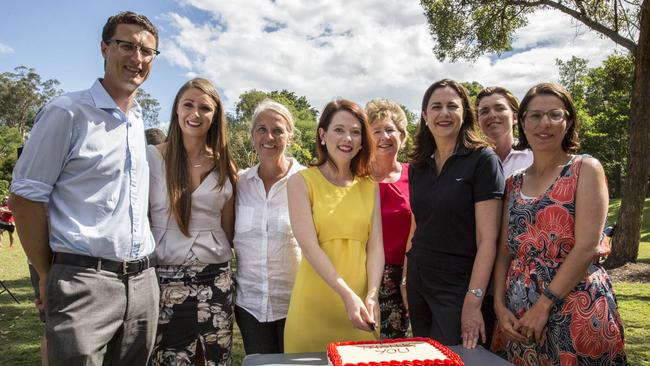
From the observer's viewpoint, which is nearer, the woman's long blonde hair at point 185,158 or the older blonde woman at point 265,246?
the woman's long blonde hair at point 185,158

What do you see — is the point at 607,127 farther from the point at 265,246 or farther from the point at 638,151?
the point at 265,246

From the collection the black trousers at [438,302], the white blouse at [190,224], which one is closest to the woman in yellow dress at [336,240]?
the black trousers at [438,302]

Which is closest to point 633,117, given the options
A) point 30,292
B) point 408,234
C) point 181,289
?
point 408,234

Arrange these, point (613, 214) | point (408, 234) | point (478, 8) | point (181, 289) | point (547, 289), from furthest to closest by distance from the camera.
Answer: point (613, 214), point (478, 8), point (408, 234), point (181, 289), point (547, 289)

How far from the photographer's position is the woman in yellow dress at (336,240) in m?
2.74

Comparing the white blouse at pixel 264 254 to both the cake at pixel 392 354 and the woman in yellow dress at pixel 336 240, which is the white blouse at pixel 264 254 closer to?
the woman in yellow dress at pixel 336 240

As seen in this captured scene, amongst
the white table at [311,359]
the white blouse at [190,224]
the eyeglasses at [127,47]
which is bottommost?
the white table at [311,359]

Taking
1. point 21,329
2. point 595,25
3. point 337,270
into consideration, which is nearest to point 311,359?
point 337,270

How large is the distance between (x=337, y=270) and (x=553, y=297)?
1.17 metres

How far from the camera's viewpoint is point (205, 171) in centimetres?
330

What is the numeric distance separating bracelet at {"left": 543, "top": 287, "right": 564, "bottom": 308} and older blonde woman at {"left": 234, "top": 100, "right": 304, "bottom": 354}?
1.61m

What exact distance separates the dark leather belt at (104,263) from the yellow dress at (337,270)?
36.5 inches

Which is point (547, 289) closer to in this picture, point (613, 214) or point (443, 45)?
point (443, 45)

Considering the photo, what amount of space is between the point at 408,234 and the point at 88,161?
2277 mm
